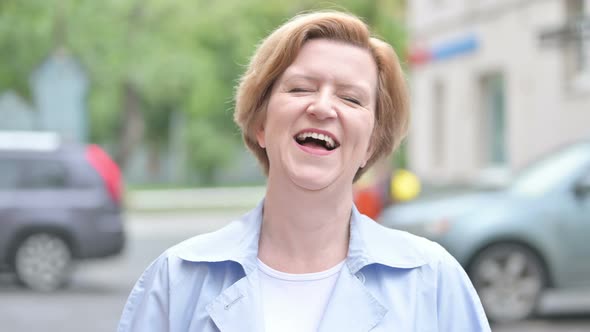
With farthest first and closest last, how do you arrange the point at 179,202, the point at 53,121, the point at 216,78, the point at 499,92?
the point at 216,78 → the point at 179,202 → the point at 53,121 → the point at 499,92

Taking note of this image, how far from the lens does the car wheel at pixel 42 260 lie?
41.7 ft

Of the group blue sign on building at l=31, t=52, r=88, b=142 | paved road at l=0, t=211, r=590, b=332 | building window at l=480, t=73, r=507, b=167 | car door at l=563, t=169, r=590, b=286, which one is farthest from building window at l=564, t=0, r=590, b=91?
blue sign on building at l=31, t=52, r=88, b=142

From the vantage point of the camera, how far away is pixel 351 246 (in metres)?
2.37

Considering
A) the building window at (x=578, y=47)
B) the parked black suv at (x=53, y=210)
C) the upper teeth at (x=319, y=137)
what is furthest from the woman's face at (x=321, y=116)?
the building window at (x=578, y=47)

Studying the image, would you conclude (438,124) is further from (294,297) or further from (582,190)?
(294,297)

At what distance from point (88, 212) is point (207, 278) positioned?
1073 cm

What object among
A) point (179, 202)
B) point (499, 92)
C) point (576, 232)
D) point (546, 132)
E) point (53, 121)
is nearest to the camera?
point (576, 232)

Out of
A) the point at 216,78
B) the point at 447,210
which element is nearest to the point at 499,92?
the point at 447,210

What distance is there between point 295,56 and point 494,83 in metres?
19.7

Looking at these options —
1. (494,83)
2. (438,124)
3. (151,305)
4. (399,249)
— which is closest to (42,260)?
(151,305)

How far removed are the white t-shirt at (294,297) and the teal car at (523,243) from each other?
7.20m

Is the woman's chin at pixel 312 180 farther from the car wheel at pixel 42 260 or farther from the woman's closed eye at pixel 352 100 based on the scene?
the car wheel at pixel 42 260

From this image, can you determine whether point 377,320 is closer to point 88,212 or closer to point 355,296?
point 355,296

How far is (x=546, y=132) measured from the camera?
18.8 meters
